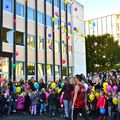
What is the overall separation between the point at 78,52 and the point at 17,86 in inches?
995

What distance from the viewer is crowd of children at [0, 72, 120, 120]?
46.6 ft

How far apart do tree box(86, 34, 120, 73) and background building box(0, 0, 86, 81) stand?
814 centimetres

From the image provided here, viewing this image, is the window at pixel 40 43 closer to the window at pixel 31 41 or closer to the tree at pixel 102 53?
the window at pixel 31 41

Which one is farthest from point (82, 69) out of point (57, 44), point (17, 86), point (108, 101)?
point (108, 101)

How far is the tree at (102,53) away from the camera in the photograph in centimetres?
5278

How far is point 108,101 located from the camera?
14.3 m

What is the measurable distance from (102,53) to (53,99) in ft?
127

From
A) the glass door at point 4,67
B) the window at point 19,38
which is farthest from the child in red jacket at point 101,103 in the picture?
the window at point 19,38

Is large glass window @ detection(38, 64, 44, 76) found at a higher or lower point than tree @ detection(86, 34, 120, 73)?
lower

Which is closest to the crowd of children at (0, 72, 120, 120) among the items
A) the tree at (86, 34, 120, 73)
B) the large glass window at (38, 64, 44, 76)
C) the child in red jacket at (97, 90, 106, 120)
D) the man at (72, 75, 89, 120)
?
the child in red jacket at (97, 90, 106, 120)

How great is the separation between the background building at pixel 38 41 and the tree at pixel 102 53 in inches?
320

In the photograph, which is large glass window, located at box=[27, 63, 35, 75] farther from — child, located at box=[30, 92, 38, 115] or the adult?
the adult

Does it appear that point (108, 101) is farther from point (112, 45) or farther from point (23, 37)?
point (112, 45)

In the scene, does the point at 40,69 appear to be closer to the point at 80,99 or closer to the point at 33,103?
the point at 33,103
